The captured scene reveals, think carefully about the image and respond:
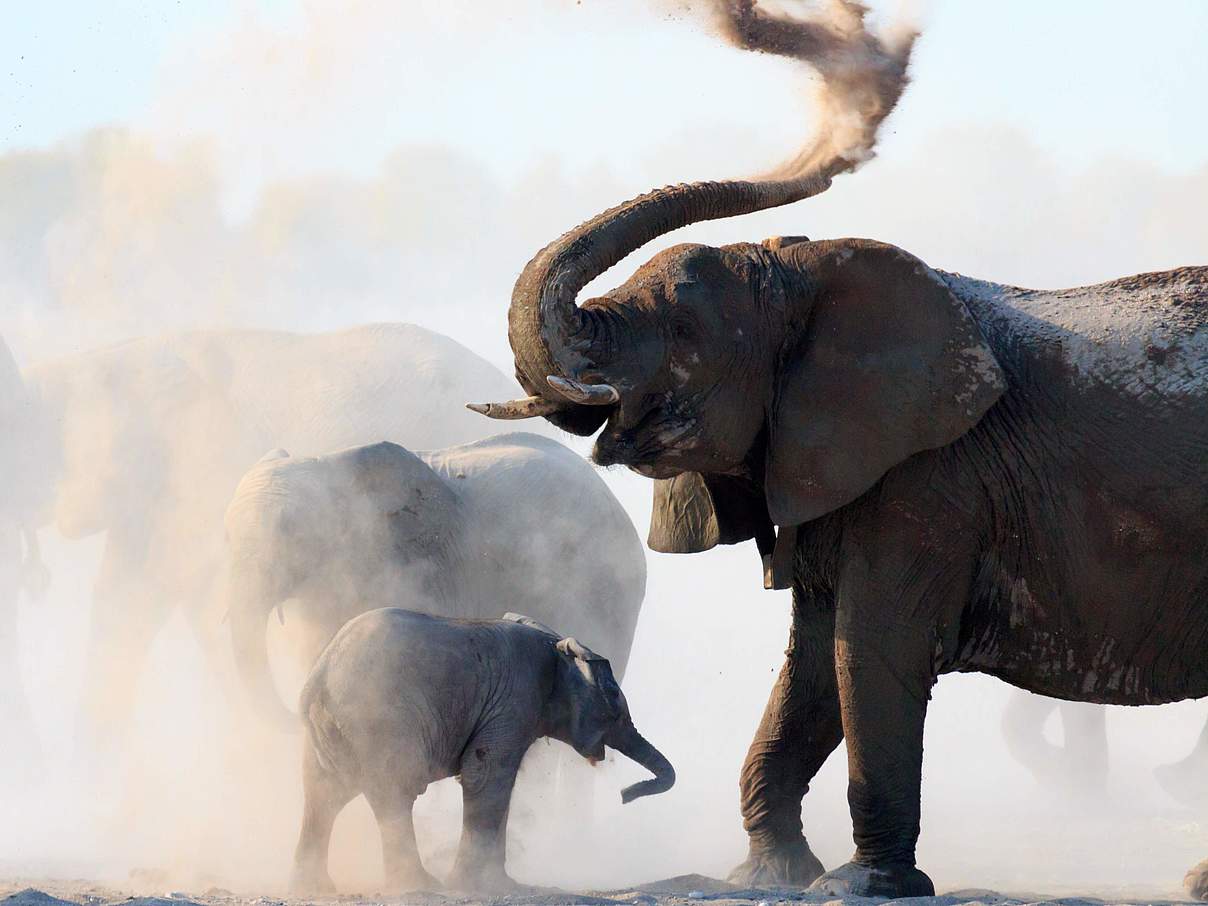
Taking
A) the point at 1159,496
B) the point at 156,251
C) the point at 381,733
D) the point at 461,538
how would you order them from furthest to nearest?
the point at 156,251
the point at 461,538
the point at 381,733
the point at 1159,496

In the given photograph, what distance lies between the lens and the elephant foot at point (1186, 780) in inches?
568

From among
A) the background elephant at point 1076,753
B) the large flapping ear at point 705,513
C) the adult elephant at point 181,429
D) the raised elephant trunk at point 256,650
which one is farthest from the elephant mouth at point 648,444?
the adult elephant at point 181,429

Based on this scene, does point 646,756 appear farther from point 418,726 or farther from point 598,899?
point 598,899

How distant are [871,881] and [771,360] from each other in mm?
1716

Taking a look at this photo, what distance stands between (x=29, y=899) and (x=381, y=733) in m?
1.96

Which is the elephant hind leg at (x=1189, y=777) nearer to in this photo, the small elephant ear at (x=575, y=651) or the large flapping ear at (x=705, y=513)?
the small elephant ear at (x=575, y=651)

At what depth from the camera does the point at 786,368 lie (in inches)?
314

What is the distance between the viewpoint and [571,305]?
7.37 meters

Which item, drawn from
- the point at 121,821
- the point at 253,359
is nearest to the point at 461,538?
the point at 121,821

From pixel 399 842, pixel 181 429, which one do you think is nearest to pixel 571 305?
pixel 399 842

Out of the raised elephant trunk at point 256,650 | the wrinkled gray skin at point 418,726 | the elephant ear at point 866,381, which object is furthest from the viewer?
the raised elephant trunk at point 256,650

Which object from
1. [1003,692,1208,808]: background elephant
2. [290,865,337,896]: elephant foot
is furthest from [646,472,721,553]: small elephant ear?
[1003,692,1208,808]: background elephant

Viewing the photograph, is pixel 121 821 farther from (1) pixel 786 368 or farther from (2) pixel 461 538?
(1) pixel 786 368

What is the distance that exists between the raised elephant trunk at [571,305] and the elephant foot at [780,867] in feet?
6.82
